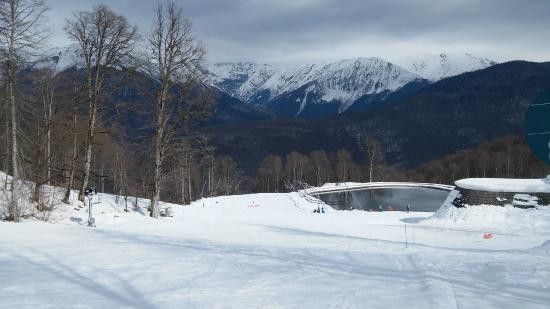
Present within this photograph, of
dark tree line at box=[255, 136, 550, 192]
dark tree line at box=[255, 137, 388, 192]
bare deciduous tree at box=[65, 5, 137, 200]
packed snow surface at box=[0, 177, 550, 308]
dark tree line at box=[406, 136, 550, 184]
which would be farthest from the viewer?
dark tree line at box=[255, 137, 388, 192]

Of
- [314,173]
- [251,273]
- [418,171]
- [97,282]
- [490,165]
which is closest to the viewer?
[97,282]

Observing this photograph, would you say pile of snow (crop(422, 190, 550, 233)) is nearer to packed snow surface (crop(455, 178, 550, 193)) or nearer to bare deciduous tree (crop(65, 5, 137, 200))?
packed snow surface (crop(455, 178, 550, 193))

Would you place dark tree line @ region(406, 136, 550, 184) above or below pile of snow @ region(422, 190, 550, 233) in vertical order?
above

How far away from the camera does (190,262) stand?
31.0 ft

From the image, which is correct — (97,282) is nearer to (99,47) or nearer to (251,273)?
(251,273)

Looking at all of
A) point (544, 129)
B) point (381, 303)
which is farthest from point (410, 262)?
point (544, 129)

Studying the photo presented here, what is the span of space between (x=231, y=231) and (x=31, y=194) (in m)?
8.44

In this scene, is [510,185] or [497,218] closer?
[497,218]

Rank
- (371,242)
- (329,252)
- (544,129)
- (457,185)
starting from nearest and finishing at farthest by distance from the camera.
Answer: (544,129), (329,252), (371,242), (457,185)

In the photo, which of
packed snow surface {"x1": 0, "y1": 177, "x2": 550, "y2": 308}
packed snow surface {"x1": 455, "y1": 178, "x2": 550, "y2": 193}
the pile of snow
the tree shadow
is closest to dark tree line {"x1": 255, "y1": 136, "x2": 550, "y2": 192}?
packed snow surface {"x1": 455, "y1": 178, "x2": 550, "y2": 193}

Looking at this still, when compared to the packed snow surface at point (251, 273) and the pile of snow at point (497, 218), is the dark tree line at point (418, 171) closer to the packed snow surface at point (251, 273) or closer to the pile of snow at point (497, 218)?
the pile of snow at point (497, 218)

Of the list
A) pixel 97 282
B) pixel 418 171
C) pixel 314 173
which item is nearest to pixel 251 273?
pixel 97 282

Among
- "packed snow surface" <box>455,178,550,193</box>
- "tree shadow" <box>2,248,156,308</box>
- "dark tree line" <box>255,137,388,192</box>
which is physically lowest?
"tree shadow" <box>2,248,156,308</box>

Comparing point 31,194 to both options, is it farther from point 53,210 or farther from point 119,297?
point 119,297
